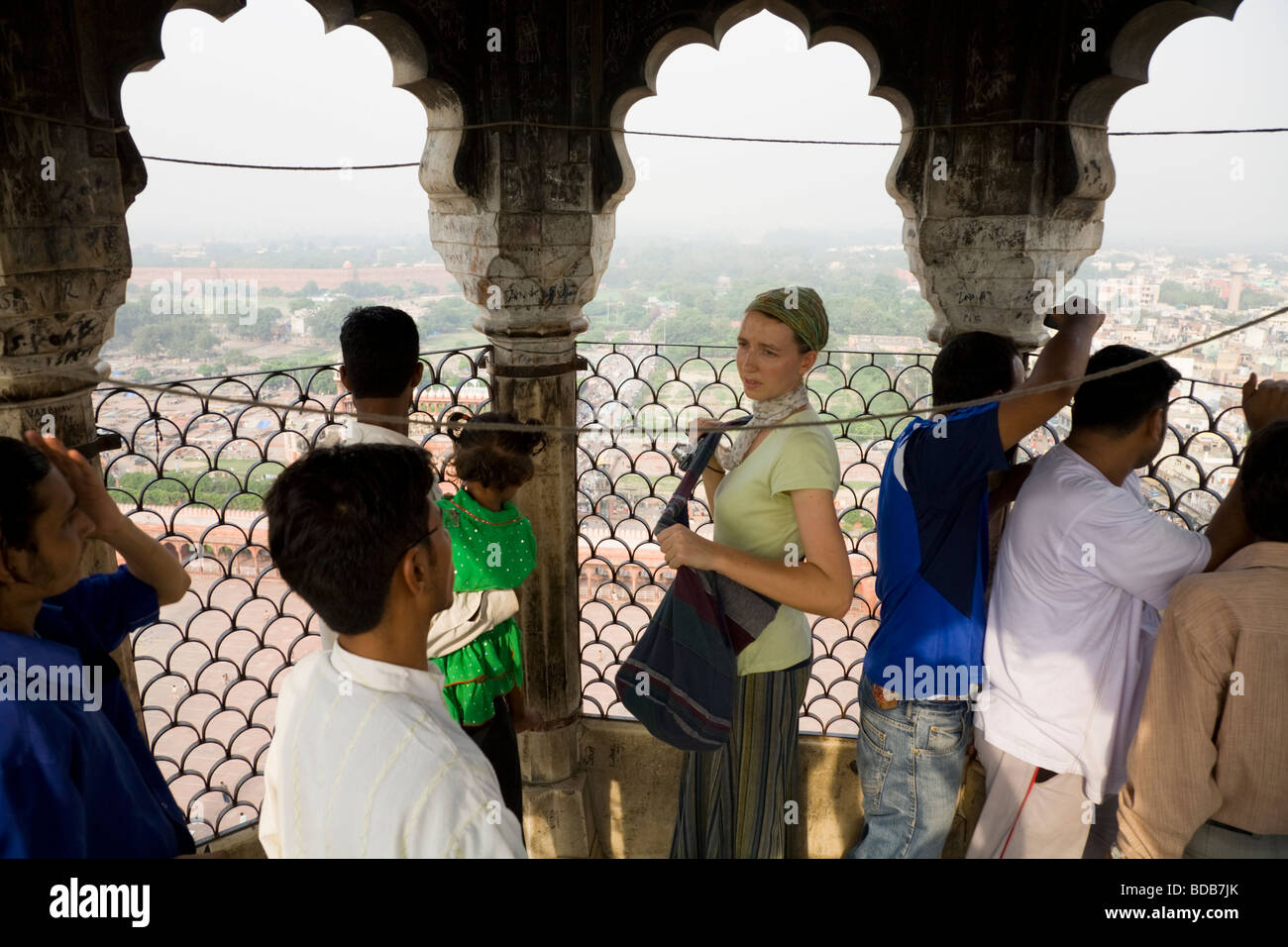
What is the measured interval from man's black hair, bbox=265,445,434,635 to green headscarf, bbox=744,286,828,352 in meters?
1.09

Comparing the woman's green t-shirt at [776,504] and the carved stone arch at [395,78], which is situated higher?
the carved stone arch at [395,78]

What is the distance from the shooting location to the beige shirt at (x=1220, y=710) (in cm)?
163

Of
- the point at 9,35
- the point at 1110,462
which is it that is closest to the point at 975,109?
the point at 1110,462

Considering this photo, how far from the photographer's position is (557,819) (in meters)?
3.52

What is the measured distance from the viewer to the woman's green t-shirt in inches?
80.3

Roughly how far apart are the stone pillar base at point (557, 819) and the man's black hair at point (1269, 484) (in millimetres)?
2602

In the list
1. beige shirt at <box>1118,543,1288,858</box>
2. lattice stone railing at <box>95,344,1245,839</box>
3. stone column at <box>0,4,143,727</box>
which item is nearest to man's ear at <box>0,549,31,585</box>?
stone column at <box>0,4,143,727</box>

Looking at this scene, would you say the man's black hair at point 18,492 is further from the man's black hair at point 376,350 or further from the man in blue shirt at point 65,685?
the man's black hair at point 376,350

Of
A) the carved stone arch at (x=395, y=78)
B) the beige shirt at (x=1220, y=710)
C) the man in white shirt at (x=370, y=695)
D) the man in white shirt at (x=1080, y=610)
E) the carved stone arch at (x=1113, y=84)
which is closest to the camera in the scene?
the man in white shirt at (x=370, y=695)

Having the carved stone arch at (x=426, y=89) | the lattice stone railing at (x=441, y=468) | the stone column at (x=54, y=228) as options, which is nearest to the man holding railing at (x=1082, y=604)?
the lattice stone railing at (x=441, y=468)

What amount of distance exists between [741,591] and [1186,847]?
1.04 m

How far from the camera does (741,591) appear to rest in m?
2.15

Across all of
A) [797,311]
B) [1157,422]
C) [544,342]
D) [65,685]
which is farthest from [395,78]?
[1157,422]

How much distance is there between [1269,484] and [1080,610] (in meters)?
0.50
